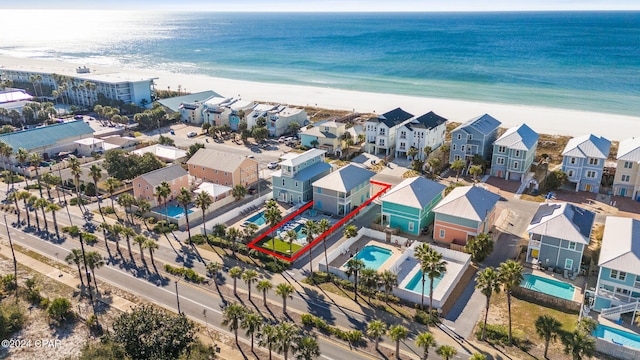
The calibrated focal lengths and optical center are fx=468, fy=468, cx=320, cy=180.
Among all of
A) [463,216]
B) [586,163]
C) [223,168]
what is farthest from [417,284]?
[586,163]

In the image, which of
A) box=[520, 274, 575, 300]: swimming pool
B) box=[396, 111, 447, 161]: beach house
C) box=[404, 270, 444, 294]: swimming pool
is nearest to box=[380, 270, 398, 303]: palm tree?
box=[404, 270, 444, 294]: swimming pool

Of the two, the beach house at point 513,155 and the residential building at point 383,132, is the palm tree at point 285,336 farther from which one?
the residential building at point 383,132

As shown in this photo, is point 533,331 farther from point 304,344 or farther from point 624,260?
point 304,344

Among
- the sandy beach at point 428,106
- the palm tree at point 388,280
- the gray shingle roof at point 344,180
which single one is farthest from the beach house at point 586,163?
the palm tree at point 388,280

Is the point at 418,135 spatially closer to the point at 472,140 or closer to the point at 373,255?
the point at 472,140

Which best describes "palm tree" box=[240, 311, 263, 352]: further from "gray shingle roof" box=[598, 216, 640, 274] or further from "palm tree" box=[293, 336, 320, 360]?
"gray shingle roof" box=[598, 216, 640, 274]
